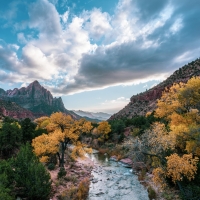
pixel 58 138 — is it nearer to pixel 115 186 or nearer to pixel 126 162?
pixel 115 186

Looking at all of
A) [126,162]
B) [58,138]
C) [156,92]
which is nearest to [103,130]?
[126,162]

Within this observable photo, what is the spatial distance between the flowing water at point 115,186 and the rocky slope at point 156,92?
266ft

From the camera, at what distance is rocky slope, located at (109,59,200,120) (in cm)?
10169

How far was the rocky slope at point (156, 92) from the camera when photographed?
101688mm

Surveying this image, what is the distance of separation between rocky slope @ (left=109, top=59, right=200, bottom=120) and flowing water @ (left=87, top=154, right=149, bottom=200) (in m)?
80.9

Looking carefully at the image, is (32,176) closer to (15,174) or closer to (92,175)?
(15,174)

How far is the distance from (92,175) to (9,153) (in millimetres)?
15975

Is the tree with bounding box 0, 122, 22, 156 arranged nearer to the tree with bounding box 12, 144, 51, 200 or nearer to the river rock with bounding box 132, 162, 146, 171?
the tree with bounding box 12, 144, 51, 200

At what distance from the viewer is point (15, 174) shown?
17.5 metres

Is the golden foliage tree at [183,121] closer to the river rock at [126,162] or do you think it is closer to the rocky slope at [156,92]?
the river rock at [126,162]

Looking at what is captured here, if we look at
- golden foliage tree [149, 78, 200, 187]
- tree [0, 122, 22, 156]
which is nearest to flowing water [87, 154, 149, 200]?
golden foliage tree [149, 78, 200, 187]

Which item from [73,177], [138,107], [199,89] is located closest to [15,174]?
[73,177]

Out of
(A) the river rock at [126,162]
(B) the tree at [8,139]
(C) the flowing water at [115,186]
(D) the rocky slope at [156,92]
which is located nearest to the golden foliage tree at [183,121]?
(C) the flowing water at [115,186]

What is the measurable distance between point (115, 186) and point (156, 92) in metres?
109
